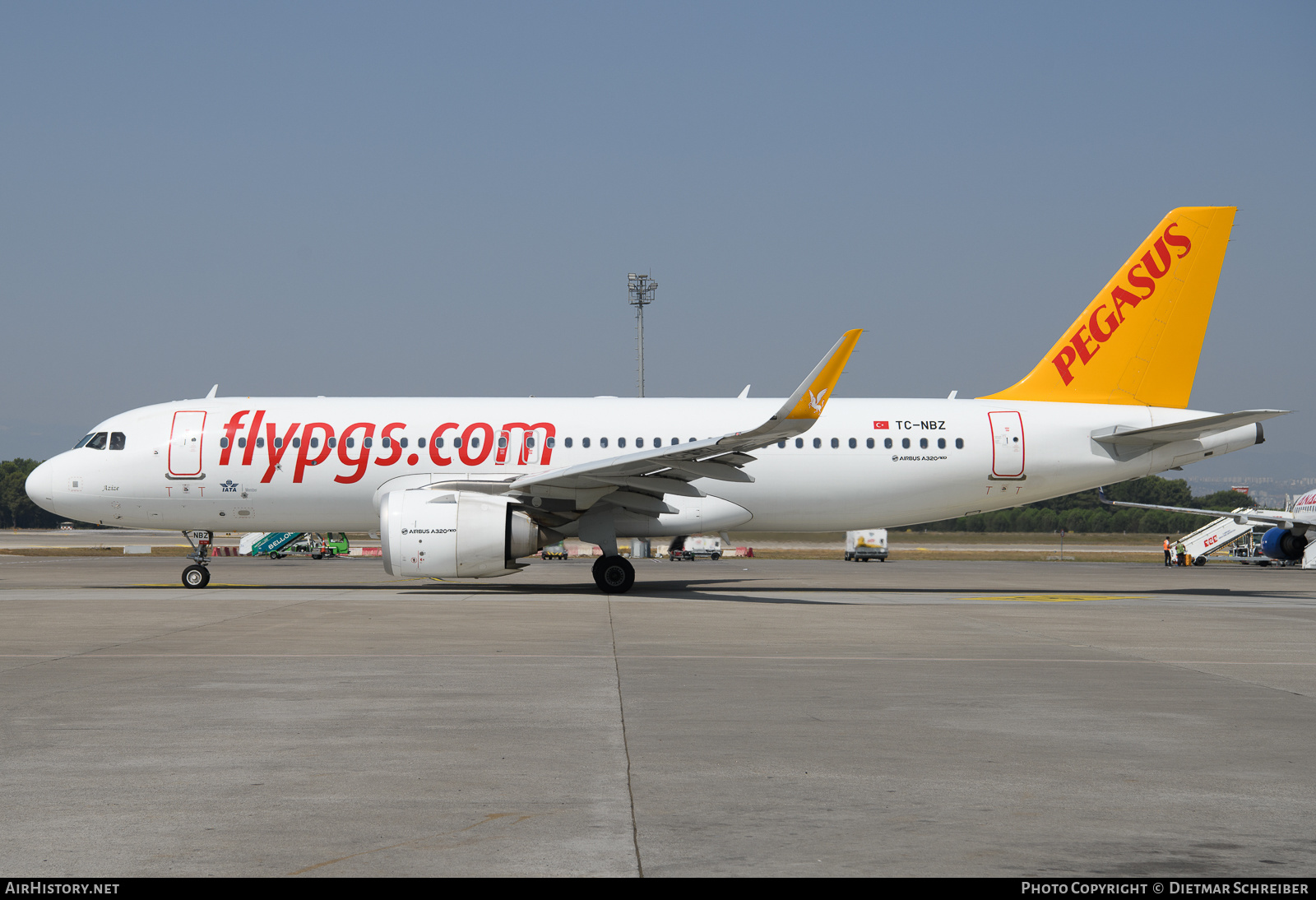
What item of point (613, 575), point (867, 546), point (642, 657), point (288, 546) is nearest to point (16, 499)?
point (288, 546)

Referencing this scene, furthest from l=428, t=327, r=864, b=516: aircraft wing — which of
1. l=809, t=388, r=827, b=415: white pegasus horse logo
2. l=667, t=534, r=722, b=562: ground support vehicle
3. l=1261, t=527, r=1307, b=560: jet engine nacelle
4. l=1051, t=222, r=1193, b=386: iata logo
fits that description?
l=1261, t=527, r=1307, b=560: jet engine nacelle

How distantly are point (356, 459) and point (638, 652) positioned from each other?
11.4 m

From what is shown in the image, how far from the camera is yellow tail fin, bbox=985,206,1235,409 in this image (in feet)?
73.7

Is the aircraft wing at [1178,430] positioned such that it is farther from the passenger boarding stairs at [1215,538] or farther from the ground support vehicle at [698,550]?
the passenger boarding stairs at [1215,538]

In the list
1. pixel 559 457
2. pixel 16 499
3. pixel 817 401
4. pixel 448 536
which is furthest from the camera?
pixel 16 499

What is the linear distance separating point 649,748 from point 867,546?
4456 cm

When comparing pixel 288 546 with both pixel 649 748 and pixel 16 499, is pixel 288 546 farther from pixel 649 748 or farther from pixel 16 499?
pixel 16 499

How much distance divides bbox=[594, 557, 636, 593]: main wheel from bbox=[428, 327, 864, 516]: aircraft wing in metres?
1.13

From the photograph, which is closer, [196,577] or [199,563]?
[196,577]

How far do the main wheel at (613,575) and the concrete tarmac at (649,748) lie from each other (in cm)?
552

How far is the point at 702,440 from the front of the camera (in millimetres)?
20516

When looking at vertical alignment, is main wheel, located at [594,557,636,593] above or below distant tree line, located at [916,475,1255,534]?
below

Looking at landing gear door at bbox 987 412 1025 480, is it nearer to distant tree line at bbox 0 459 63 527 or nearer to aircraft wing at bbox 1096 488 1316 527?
aircraft wing at bbox 1096 488 1316 527

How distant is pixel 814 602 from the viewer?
1938 cm
